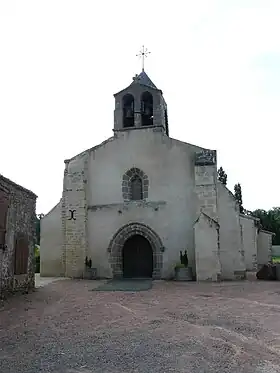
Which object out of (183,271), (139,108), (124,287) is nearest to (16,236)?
(124,287)

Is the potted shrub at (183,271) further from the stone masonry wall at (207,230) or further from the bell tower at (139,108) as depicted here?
the bell tower at (139,108)

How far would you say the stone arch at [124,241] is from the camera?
56.9 ft

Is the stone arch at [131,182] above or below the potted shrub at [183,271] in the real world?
above

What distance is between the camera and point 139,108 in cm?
1917

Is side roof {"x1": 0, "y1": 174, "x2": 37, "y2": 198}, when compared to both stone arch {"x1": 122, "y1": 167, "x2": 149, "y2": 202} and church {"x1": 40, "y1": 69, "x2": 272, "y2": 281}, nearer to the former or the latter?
church {"x1": 40, "y1": 69, "x2": 272, "y2": 281}

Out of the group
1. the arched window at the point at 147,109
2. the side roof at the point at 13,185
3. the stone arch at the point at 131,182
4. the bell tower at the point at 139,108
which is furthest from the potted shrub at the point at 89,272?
the arched window at the point at 147,109

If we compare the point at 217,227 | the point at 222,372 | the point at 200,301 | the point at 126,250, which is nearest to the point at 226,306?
the point at 200,301

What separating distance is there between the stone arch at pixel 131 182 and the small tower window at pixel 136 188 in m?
0.02

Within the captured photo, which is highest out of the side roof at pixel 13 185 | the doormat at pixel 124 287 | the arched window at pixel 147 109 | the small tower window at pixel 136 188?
the arched window at pixel 147 109

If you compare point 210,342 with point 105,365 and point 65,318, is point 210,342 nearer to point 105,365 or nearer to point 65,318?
point 105,365

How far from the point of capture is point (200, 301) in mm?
9820

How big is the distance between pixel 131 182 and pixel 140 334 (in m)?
12.9

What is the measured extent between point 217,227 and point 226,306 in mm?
7533

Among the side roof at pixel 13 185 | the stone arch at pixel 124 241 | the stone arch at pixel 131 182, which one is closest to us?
the side roof at pixel 13 185
